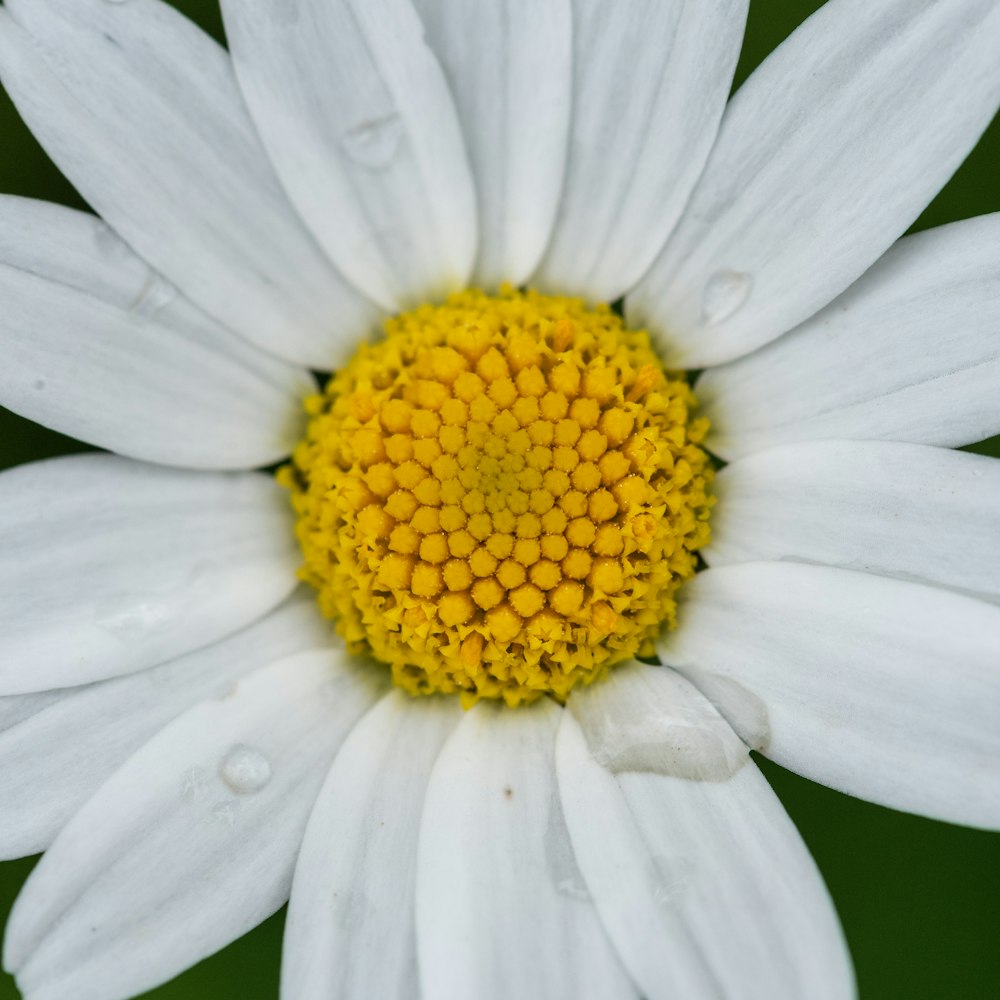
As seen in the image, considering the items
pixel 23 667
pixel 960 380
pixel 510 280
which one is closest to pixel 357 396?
pixel 510 280

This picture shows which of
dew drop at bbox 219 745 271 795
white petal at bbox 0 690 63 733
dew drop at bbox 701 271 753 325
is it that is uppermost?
dew drop at bbox 701 271 753 325

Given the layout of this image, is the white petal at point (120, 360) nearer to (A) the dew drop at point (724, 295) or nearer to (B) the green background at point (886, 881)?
(B) the green background at point (886, 881)

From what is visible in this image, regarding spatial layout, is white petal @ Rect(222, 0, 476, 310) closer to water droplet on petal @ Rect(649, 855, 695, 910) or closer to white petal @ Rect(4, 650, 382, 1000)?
white petal @ Rect(4, 650, 382, 1000)

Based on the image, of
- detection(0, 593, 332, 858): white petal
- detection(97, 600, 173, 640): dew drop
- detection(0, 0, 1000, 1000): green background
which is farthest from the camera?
detection(0, 0, 1000, 1000): green background

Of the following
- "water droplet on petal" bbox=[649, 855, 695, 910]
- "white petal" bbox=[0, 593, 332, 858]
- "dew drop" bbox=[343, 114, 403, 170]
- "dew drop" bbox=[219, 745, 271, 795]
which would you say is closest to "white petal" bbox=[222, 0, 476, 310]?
"dew drop" bbox=[343, 114, 403, 170]

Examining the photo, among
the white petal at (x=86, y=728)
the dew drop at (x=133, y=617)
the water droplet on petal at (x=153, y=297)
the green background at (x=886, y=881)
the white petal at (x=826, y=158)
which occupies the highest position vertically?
the water droplet on petal at (x=153, y=297)

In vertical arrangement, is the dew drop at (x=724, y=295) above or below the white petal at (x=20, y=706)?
above

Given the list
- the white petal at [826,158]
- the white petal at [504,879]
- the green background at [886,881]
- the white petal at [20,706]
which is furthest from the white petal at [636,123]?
the white petal at [20,706]

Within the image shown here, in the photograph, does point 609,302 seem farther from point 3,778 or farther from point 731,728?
point 3,778
